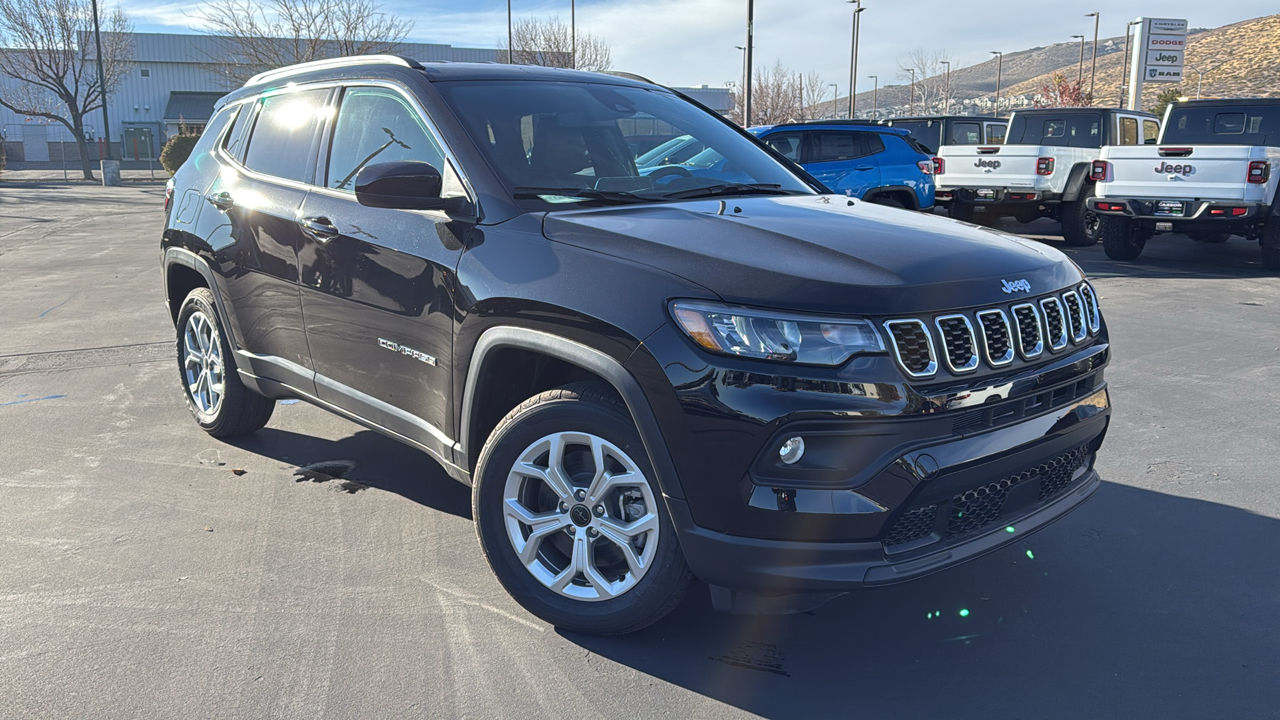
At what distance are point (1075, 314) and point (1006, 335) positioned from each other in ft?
1.65

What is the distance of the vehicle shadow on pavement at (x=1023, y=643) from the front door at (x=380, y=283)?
44.0 inches

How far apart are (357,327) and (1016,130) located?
14259 mm

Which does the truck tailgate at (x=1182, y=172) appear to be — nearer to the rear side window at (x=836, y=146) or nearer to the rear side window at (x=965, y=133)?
the rear side window at (x=836, y=146)

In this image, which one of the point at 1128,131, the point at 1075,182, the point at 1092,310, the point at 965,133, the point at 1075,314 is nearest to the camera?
the point at 1075,314

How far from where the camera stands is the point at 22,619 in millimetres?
3176

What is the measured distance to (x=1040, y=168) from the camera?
45.2 ft

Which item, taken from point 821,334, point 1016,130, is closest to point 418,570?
point 821,334

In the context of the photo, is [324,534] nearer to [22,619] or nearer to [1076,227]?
[22,619]

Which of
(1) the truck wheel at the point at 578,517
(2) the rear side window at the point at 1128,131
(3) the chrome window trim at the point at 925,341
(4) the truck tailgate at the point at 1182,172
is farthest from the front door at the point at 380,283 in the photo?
(2) the rear side window at the point at 1128,131

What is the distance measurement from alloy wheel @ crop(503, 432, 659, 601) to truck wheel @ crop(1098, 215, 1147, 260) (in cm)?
1141

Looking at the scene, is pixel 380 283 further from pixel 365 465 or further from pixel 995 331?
pixel 995 331

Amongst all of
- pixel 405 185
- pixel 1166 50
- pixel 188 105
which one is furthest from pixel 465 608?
pixel 188 105

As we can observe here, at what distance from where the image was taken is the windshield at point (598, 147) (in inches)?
135

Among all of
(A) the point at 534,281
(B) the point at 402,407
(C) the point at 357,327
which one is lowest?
(B) the point at 402,407
